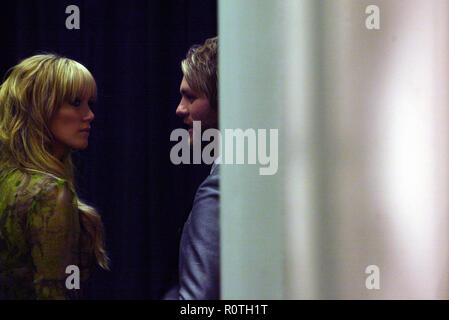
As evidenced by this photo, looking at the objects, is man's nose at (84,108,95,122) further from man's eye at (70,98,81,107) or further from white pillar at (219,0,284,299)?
white pillar at (219,0,284,299)

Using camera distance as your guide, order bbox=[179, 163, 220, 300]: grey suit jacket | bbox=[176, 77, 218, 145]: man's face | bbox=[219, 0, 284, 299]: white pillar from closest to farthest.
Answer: bbox=[219, 0, 284, 299]: white pillar
bbox=[179, 163, 220, 300]: grey suit jacket
bbox=[176, 77, 218, 145]: man's face

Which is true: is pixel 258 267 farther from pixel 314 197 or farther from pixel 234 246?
pixel 314 197

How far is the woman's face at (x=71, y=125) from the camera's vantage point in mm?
2664

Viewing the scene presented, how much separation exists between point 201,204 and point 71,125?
22.3 inches

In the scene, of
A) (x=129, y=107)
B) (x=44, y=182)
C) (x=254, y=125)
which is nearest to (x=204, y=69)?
(x=129, y=107)

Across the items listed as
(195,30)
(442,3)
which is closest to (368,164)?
(442,3)

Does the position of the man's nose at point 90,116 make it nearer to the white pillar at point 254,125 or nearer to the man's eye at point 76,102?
the man's eye at point 76,102

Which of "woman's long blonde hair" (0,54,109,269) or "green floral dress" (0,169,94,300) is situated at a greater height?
"woman's long blonde hair" (0,54,109,269)

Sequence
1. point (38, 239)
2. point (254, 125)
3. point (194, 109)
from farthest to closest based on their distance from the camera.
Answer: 1. point (194, 109)
2. point (38, 239)
3. point (254, 125)

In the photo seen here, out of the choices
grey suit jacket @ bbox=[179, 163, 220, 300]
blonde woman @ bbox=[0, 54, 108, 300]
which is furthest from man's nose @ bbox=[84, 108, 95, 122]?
grey suit jacket @ bbox=[179, 163, 220, 300]

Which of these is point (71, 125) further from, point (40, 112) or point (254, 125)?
point (254, 125)

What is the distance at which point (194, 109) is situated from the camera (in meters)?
2.69

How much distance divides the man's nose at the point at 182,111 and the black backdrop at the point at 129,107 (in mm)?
19

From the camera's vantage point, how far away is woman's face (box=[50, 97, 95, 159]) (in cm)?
266
